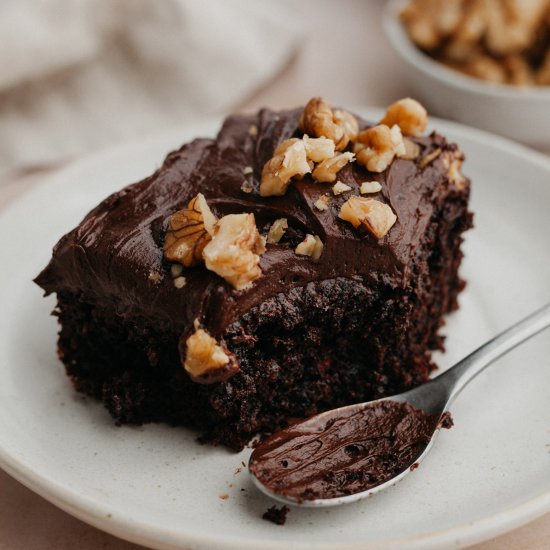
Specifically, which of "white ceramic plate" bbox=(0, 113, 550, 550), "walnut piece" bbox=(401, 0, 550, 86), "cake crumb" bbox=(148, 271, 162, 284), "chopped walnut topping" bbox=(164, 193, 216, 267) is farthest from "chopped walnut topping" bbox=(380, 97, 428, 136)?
"walnut piece" bbox=(401, 0, 550, 86)

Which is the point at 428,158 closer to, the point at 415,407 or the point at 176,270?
the point at 415,407

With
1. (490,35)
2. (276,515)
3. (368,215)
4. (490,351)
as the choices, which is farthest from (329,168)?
(490,35)

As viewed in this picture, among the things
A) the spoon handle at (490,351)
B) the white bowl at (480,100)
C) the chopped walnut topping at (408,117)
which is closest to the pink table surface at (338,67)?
the white bowl at (480,100)

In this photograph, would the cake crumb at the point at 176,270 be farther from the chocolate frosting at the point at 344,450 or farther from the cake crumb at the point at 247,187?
the chocolate frosting at the point at 344,450

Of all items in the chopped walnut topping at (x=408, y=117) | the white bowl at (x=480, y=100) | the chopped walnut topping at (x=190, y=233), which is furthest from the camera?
the white bowl at (x=480, y=100)

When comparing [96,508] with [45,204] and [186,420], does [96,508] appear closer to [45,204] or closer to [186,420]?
[186,420]

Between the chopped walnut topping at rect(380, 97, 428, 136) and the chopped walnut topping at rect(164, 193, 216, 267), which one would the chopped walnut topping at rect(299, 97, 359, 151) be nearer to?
the chopped walnut topping at rect(380, 97, 428, 136)
